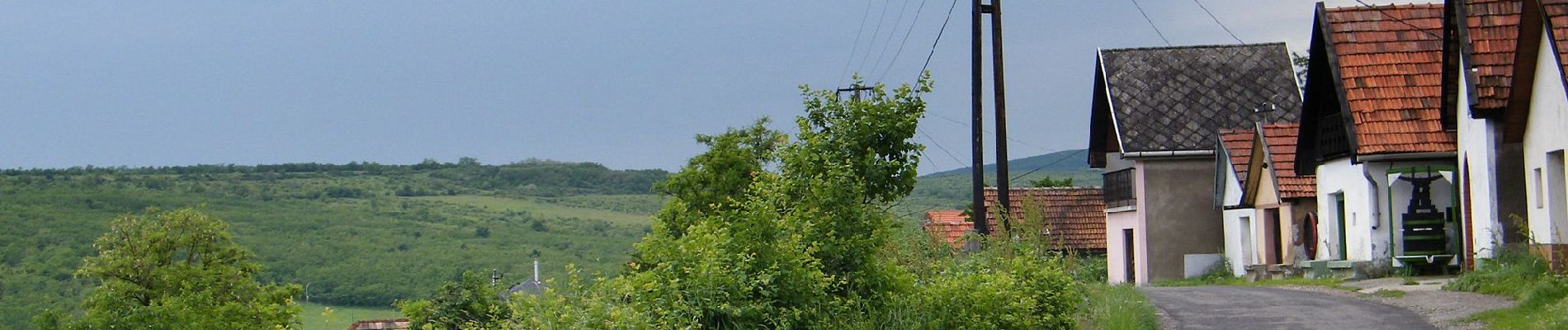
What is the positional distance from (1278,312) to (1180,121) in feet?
75.2

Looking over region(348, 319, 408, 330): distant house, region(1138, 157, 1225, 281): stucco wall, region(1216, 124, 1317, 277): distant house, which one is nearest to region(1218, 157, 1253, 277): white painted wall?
region(1216, 124, 1317, 277): distant house

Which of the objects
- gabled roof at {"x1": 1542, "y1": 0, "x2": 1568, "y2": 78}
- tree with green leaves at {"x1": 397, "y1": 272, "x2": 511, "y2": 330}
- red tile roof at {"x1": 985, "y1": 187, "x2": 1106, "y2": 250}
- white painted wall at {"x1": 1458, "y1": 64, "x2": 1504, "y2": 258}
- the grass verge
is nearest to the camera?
tree with green leaves at {"x1": 397, "y1": 272, "x2": 511, "y2": 330}

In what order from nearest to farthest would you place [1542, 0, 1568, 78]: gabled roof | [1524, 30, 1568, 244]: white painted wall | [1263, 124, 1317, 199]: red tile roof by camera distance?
[1542, 0, 1568, 78]: gabled roof
[1524, 30, 1568, 244]: white painted wall
[1263, 124, 1317, 199]: red tile roof

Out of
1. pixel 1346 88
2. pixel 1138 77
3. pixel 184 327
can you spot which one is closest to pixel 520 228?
pixel 184 327

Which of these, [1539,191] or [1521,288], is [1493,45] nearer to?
[1539,191]

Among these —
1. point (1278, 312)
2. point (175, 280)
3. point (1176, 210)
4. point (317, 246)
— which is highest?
point (1176, 210)

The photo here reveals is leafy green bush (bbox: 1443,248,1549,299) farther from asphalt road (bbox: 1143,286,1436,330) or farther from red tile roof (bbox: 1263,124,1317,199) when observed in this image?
red tile roof (bbox: 1263,124,1317,199)

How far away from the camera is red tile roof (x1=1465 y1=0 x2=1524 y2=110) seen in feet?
69.2

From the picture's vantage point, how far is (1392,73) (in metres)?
25.9

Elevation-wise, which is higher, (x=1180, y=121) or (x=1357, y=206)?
(x=1180, y=121)

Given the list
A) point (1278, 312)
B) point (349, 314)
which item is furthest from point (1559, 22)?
point (349, 314)

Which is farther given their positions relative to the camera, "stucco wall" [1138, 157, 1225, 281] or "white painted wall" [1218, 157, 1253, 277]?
"stucco wall" [1138, 157, 1225, 281]

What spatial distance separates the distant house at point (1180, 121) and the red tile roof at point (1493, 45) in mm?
18115

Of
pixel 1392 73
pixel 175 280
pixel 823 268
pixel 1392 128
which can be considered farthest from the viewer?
pixel 175 280
